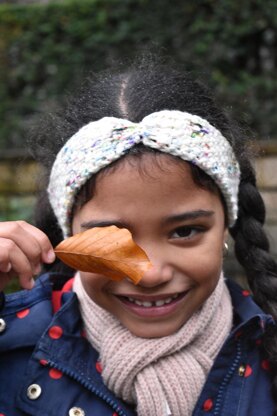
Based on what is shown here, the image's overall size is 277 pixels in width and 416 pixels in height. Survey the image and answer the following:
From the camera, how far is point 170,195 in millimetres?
1958

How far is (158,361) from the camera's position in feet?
6.77

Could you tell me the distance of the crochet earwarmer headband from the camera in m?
2.01

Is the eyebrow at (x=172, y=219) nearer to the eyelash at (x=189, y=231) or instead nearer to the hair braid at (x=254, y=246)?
the eyelash at (x=189, y=231)

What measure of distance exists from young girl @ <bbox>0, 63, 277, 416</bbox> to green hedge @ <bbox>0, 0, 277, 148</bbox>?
345 centimetres

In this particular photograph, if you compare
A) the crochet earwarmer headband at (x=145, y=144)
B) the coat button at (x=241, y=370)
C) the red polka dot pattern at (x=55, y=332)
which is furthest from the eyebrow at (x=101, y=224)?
the coat button at (x=241, y=370)

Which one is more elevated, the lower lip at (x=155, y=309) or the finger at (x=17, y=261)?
the finger at (x=17, y=261)

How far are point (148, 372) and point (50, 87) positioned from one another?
171 inches

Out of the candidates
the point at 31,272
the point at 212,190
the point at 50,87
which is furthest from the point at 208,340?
the point at 50,87

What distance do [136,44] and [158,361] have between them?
13.5 feet

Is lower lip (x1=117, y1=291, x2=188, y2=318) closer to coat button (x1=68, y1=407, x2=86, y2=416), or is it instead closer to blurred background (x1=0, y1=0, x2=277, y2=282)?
coat button (x1=68, y1=407, x2=86, y2=416)

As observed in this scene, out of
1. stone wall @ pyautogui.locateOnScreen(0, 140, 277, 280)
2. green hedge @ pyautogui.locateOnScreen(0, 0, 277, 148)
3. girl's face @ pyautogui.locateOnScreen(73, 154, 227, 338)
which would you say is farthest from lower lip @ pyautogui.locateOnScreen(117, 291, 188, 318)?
green hedge @ pyautogui.locateOnScreen(0, 0, 277, 148)

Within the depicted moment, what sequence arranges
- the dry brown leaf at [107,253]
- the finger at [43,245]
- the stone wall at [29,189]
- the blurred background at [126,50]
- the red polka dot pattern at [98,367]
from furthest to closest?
the blurred background at [126,50]
the stone wall at [29,189]
the red polka dot pattern at [98,367]
the finger at [43,245]
the dry brown leaf at [107,253]

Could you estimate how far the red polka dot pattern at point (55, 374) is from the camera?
6.93 ft

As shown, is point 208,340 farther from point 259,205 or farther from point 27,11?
point 27,11
